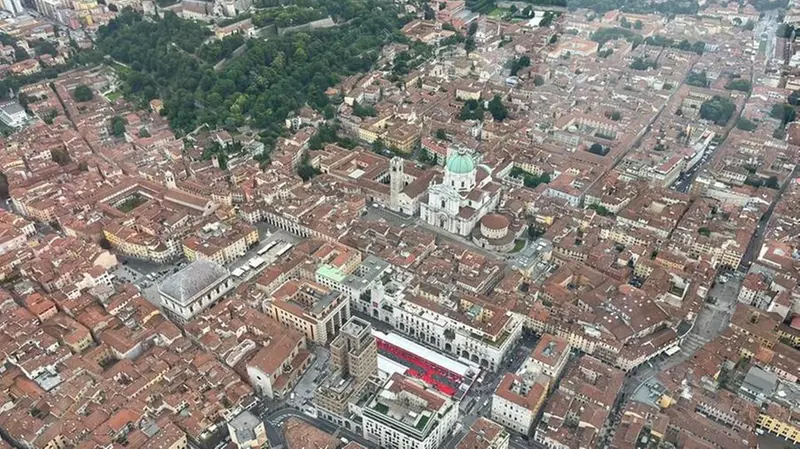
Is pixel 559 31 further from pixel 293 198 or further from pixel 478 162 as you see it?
pixel 293 198

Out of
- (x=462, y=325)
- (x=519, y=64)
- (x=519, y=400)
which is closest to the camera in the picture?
(x=519, y=400)

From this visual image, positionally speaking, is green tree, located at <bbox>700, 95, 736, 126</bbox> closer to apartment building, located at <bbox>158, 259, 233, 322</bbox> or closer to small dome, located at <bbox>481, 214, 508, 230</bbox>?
small dome, located at <bbox>481, 214, 508, 230</bbox>

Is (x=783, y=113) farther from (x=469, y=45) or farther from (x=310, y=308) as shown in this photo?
(x=310, y=308)

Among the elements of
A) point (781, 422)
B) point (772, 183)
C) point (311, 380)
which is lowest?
point (311, 380)

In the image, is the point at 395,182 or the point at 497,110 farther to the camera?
the point at 497,110

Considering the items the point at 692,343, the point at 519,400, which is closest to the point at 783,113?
the point at 692,343

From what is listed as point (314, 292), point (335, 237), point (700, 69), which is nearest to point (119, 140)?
point (335, 237)

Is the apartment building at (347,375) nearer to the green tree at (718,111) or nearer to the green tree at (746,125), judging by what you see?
the green tree at (746,125)

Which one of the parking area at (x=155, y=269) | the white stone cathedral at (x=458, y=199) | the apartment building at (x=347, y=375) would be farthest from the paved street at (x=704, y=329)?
the parking area at (x=155, y=269)
